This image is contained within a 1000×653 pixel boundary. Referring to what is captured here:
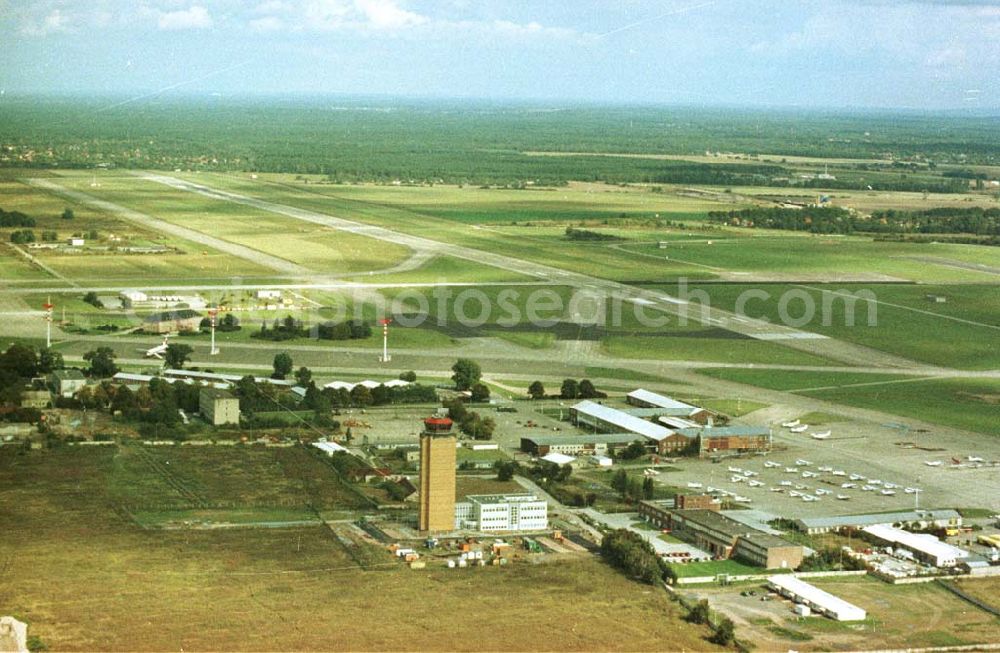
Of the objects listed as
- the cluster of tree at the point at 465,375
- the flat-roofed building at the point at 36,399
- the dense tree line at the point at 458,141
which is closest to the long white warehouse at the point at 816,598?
the cluster of tree at the point at 465,375

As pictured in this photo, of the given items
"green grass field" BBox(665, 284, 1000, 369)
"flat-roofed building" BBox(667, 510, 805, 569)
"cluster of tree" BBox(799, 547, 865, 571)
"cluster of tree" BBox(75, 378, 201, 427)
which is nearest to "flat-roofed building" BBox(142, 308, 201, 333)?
"cluster of tree" BBox(75, 378, 201, 427)

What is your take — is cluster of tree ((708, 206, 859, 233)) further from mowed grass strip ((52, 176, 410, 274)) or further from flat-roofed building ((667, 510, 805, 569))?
flat-roofed building ((667, 510, 805, 569))

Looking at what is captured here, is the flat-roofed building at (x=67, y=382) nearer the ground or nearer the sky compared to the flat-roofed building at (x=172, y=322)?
nearer the ground

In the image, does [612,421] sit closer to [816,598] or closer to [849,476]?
[849,476]

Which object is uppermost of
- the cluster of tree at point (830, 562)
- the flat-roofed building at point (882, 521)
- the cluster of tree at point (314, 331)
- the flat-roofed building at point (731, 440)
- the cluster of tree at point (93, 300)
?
the cluster of tree at point (93, 300)

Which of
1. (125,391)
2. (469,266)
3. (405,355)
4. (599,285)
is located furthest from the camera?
(469,266)

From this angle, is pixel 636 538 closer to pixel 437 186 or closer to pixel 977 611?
pixel 977 611

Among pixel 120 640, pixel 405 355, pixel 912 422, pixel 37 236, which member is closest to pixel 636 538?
pixel 120 640

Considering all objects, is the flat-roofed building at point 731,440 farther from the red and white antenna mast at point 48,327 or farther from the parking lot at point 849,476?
the red and white antenna mast at point 48,327
